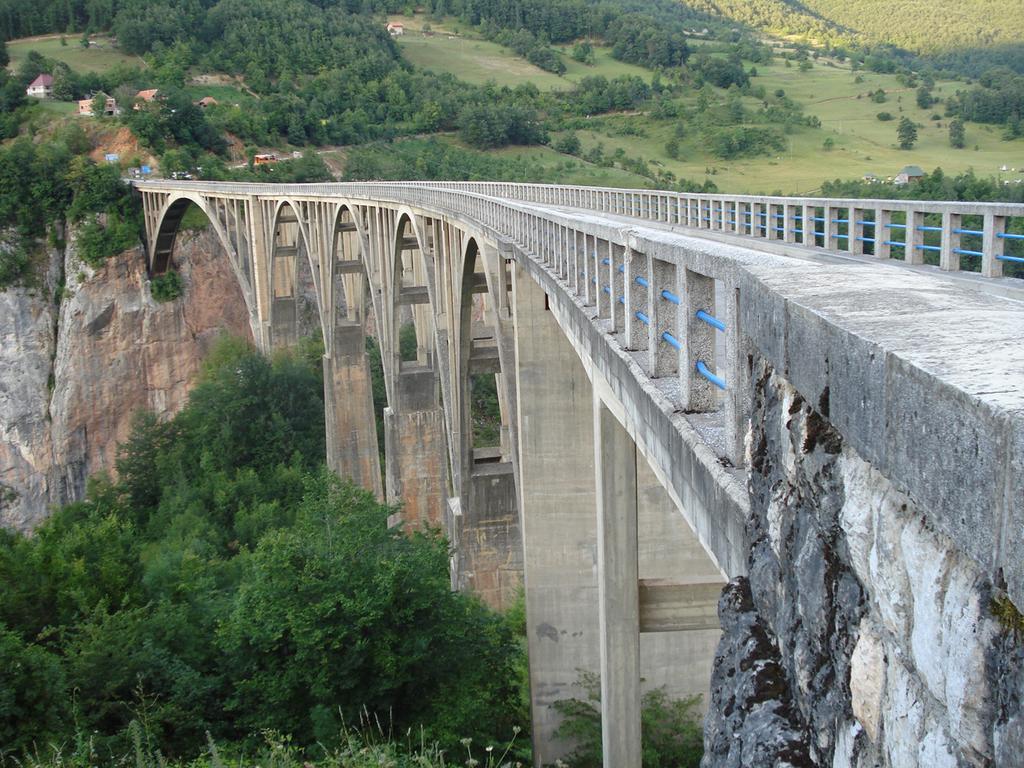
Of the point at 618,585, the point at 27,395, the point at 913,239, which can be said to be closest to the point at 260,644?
the point at 618,585

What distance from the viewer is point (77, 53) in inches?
3967

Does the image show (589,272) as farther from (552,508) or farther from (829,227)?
(552,508)

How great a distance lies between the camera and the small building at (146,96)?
7506 centimetres

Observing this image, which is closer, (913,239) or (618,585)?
(618,585)

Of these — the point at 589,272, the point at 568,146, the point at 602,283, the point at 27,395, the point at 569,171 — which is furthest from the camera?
the point at 568,146

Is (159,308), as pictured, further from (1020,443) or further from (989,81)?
(989,81)

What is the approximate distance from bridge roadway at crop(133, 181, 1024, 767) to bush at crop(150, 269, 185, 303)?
2177 cm

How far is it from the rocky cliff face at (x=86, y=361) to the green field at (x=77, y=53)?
42.7 meters

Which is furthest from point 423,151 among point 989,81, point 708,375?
point 708,375

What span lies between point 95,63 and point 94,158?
119 feet

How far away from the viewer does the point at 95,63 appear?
99000mm

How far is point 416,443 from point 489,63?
11561 centimetres

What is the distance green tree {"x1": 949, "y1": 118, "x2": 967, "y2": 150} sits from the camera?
8606cm

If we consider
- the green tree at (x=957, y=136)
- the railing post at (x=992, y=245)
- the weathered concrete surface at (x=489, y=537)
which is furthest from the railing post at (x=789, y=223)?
the green tree at (x=957, y=136)
